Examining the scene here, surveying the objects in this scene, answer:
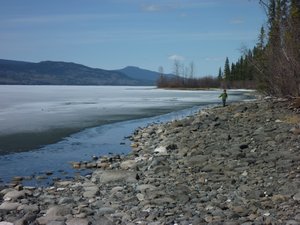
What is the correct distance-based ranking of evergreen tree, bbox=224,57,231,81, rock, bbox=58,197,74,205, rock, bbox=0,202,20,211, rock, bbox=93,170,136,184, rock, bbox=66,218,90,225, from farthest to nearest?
evergreen tree, bbox=224,57,231,81
rock, bbox=93,170,136,184
rock, bbox=58,197,74,205
rock, bbox=0,202,20,211
rock, bbox=66,218,90,225

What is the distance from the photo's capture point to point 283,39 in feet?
75.7

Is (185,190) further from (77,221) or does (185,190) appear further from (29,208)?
(29,208)

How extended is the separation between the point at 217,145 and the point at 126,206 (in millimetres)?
5902

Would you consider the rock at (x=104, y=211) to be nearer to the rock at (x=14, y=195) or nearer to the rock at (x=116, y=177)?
the rock at (x=14, y=195)

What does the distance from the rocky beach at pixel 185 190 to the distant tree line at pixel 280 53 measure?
7880 mm

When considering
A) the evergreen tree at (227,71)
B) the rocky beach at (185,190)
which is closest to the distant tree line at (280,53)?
the rocky beach at (185,190)

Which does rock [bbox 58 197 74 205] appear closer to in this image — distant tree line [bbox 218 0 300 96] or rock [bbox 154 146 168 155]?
rock [bbox 154 146 168 155]

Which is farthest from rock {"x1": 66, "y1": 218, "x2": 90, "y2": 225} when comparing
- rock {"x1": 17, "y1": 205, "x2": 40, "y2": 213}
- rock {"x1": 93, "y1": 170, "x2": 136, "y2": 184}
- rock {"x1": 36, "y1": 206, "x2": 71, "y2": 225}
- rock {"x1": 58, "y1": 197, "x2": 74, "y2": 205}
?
rock {"x1": 93, "y1": 170, "x2": 136, "y2": 184}

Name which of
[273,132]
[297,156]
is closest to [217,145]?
[273,132]

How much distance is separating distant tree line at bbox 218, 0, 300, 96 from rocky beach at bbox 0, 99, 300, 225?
7.88m

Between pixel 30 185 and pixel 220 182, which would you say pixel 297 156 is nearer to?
pixel 220 182

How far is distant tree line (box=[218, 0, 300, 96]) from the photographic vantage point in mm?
21188

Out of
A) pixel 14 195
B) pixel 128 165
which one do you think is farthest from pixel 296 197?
pixel 128 165

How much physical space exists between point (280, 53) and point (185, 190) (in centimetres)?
1650
